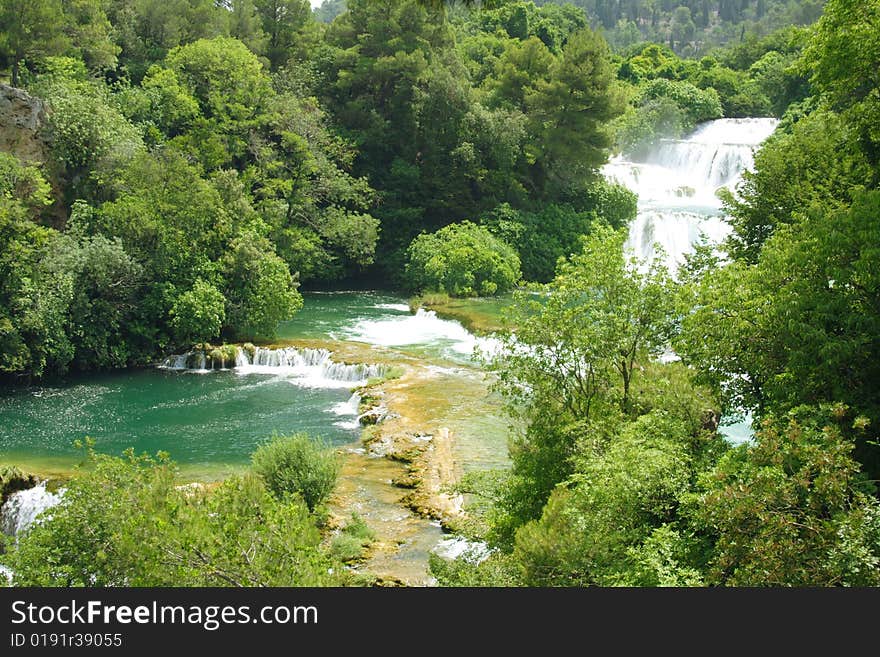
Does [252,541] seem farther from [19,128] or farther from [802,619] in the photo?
[19,128]

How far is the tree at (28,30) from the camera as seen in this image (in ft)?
95.6

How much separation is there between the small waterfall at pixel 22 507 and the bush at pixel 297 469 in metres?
3.71

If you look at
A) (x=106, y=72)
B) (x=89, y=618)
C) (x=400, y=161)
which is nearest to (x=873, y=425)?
(x=89, y=618)

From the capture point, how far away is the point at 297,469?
14594mm

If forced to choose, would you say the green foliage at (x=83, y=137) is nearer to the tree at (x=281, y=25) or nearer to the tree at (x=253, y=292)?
the tree at (x=253, y=292)

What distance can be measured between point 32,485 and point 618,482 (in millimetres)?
11152

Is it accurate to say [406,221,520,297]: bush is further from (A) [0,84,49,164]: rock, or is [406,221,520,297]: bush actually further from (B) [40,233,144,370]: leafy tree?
(A) [0,84,49,164]: rock

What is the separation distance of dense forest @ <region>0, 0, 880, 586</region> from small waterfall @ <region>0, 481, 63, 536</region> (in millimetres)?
2156

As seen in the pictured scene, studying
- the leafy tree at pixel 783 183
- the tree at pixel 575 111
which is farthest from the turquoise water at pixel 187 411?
the tree at pixel 575 111

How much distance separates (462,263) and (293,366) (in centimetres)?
1081

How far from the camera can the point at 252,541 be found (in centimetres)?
778

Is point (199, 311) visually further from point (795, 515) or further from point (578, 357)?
point (795, 515)

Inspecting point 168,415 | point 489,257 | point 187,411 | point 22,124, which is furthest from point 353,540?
point 489,257

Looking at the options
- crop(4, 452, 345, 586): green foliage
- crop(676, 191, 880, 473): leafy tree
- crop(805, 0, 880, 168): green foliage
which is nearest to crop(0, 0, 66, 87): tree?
crop(4, 452, 345, 586): green foliage
